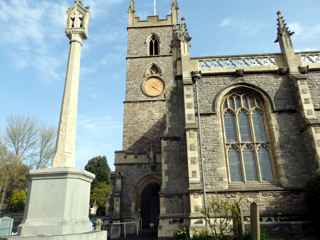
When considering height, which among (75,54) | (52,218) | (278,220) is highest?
(75,54)

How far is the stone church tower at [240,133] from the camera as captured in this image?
9758 mm

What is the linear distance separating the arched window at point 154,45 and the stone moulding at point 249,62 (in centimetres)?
1392

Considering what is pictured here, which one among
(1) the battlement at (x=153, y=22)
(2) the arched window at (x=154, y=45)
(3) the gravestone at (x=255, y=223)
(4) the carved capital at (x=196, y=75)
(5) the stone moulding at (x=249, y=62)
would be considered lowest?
(3) the gravestone at (x=255, y=223)

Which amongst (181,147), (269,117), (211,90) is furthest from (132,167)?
(269,117)

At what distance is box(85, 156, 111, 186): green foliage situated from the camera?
132ft

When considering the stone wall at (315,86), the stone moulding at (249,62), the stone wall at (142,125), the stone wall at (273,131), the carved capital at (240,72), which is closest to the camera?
the stone wall at (273,131)

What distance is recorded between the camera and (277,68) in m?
11.9

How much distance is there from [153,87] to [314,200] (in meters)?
17.4

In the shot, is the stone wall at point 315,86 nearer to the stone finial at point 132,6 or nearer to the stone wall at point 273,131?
the stone wall at point 273,131

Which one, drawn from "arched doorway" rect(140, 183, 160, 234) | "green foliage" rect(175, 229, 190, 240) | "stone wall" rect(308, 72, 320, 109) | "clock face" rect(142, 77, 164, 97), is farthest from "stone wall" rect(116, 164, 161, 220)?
"stone wall" rect(308, 72, 320, 109)

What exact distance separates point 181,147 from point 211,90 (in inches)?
135

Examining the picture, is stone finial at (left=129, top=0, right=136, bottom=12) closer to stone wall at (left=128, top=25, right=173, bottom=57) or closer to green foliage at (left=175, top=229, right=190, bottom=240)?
stone wall at (left=128, top=25, right=173, bottom=57)

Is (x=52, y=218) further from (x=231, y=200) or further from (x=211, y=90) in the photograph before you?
(x=211, y=90)

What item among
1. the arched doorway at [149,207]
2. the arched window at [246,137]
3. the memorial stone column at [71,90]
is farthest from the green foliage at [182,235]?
the arched doorway at [149,207]
